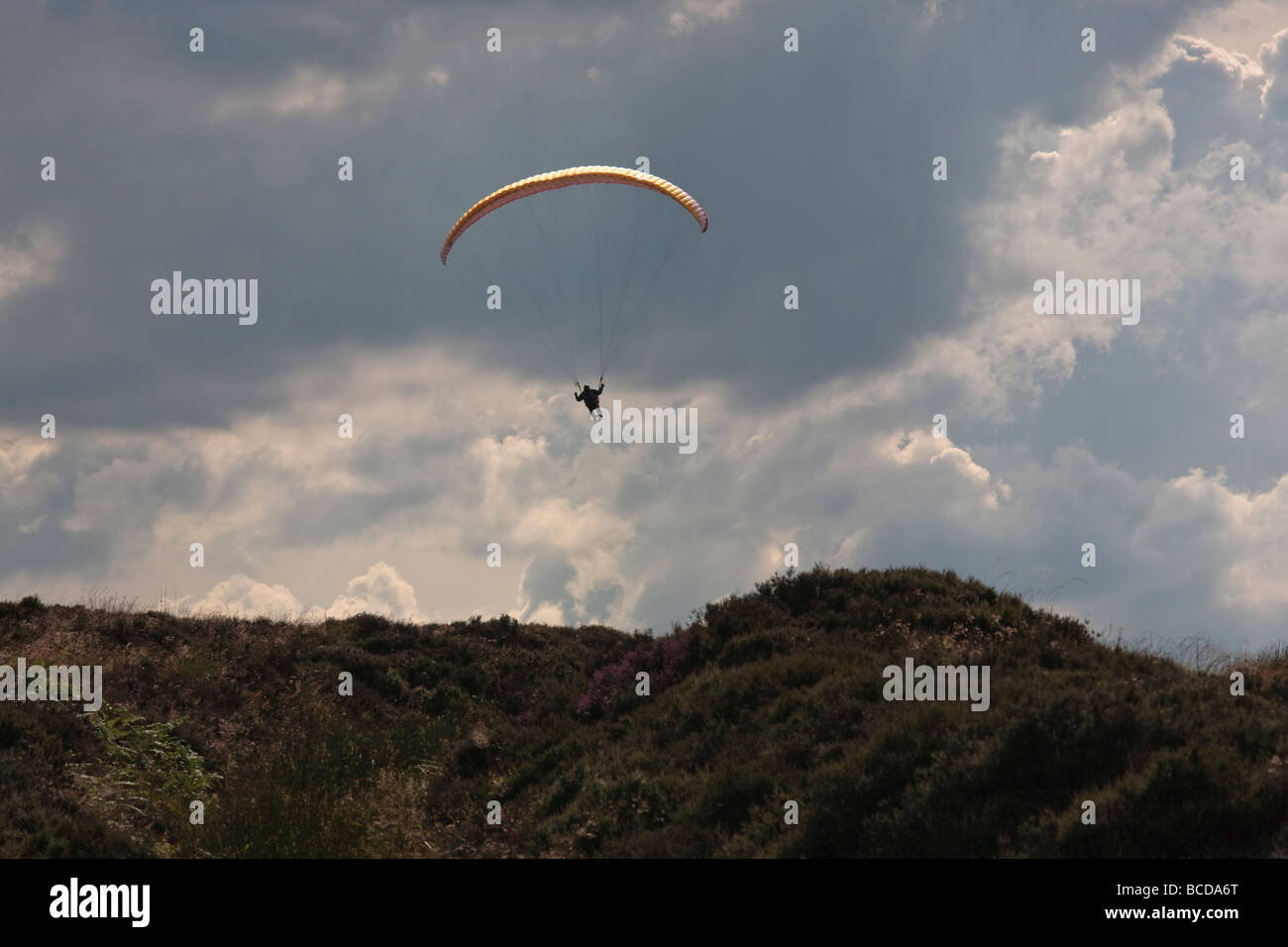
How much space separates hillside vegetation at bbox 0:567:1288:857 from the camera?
36.4ft

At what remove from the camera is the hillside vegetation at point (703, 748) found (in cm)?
1109

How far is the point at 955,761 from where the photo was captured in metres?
12.0

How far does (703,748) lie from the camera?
15695 mm

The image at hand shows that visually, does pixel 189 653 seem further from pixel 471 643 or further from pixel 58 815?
pixel 58 815

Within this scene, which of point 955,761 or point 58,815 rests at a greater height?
point 955,761
